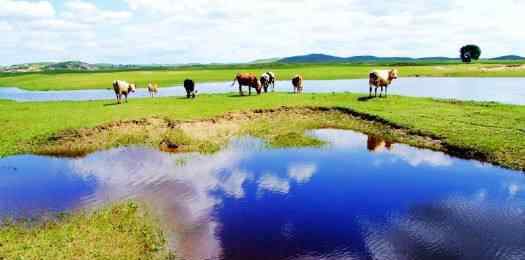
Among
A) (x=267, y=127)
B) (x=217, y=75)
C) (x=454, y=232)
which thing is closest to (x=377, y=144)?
(x=267, y=127)

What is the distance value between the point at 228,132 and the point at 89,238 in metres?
16.3

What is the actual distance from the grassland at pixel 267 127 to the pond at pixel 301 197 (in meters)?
1.71

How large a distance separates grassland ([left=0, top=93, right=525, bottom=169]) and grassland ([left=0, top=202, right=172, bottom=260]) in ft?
33.4

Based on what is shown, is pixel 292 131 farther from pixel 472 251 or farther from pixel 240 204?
pixel 472 251

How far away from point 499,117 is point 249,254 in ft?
73.5

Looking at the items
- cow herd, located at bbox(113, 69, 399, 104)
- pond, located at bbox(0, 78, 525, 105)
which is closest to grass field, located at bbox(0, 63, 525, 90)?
pond, located at bbox(0, 78, 525, 105)

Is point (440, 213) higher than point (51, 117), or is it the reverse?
point (51, 117)

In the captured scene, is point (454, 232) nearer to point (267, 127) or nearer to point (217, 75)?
point (267, 127)

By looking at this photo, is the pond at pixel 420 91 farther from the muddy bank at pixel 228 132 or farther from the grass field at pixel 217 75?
the muddy bank at pixel 228 132

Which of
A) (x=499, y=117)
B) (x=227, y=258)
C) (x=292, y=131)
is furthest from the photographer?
(x=292, y=131)

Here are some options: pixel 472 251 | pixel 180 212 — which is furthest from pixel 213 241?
pixel 472 251

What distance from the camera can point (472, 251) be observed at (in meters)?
11.9

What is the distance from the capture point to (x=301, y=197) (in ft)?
54.6

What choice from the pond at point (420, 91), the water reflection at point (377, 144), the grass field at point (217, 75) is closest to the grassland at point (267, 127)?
the water reflection at point (377, 144)
